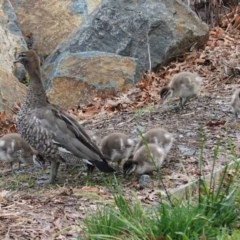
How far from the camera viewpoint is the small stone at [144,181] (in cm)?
767

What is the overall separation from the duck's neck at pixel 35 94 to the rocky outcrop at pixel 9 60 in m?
4.30

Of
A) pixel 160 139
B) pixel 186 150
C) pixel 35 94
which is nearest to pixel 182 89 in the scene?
pixel 186 150

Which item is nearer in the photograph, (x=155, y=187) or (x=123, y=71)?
(x=155, y=187)

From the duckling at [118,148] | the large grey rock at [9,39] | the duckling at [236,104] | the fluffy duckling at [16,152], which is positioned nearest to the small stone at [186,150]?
the duckling at [118,148]

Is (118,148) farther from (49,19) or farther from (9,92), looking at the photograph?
(49,19)

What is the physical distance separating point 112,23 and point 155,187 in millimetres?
7513

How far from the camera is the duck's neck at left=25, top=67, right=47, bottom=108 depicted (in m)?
8.49

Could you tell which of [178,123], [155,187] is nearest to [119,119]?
[178,123]

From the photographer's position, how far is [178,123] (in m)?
10.0

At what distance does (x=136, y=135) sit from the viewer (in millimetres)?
9695

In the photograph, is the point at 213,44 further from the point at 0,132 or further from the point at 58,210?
the point at 58,210

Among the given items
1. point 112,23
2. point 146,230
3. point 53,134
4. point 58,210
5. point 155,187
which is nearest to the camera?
point 146,230

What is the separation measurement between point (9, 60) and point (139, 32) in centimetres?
244

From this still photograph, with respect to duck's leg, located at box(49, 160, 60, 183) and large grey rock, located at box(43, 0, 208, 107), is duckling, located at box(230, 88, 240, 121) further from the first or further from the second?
large grey rock, located at box(43, 0, 208, 107)
